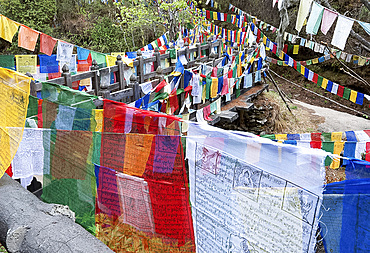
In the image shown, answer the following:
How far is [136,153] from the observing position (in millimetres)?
3291

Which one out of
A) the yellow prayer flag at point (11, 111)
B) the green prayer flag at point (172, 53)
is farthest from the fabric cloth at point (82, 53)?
the yellow prayer flag at point (11, 111)

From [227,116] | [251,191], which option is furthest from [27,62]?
[251,191]

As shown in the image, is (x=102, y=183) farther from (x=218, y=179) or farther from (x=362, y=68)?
(x=362, y=68)

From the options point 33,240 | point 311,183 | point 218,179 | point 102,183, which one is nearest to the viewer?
point 311,183

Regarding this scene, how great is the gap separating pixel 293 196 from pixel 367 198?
0.47 metres

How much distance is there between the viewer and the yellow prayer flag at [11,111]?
13.8 ft

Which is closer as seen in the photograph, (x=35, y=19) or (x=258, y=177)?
(x=258, y=177)

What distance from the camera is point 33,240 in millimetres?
3283

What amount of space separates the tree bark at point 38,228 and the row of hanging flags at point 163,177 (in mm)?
348

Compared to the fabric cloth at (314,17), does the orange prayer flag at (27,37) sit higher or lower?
lower

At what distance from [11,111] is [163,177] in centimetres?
252

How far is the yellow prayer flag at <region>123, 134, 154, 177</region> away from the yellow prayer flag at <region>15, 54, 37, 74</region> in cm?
899

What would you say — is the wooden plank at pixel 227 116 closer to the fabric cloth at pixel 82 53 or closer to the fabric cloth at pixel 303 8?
the fabric cloth at pixel 303 8

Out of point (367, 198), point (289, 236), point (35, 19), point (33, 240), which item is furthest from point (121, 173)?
point (35, 19)
